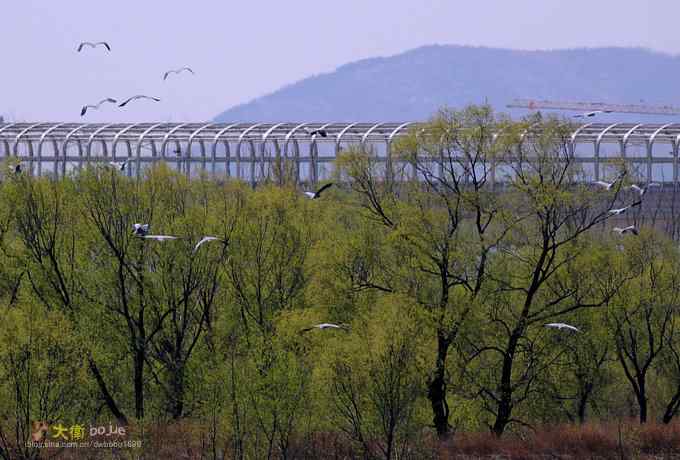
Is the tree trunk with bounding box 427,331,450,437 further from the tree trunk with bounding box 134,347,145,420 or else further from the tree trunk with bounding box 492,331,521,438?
the tree trunk with bounding box 134,347,145,420

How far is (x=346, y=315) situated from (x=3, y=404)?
40.9 feet

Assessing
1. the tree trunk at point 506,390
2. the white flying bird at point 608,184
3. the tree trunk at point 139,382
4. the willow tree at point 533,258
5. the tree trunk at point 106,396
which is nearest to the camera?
the white flying bird at point 608,184

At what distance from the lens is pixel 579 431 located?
48031mm

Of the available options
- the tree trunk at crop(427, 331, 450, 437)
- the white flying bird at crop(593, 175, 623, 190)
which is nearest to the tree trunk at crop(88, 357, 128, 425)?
the tree trunk at crop(427, 331, 450, 437)

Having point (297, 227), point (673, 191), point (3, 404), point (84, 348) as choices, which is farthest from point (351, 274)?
point (673, 191)

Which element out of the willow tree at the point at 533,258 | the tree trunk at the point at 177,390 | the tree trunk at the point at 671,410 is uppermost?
the willow tree at the point at 533,258

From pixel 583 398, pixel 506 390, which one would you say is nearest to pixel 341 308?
pixel 506 390

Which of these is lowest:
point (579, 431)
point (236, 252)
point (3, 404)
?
point (579, 431)

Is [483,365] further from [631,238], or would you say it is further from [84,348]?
[84,348]

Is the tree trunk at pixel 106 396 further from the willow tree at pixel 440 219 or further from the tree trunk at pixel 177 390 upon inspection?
the willow tree at pixel 440 219

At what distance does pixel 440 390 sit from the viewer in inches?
1797

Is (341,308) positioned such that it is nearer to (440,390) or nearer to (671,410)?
(440,390)

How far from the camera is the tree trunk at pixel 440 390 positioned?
44.8m

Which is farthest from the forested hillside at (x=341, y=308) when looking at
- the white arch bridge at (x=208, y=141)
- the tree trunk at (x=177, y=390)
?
the white arch bridge at (x=208, y=141)
